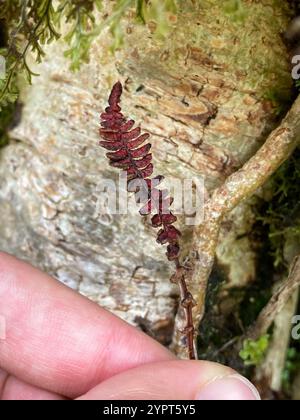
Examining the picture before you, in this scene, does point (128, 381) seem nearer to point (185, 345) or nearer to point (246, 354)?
point (185, 345)

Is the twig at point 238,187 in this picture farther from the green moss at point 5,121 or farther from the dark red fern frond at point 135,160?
the green moss at point 5,121

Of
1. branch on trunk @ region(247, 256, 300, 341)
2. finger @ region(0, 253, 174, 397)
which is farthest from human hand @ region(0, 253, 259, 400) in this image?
branch on trunk @ region(247, 256, 300, 341)

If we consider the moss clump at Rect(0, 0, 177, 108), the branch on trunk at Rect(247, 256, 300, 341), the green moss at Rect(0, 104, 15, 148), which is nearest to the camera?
the moss clump at Rect(0, 0, 177, 108)

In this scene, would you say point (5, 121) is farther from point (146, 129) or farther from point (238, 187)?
point (238, 187)

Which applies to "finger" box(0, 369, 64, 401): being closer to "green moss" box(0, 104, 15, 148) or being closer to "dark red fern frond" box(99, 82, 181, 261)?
"dark red fern frond" box(99, 82, 181, 261)

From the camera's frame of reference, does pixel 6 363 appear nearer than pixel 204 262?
No
